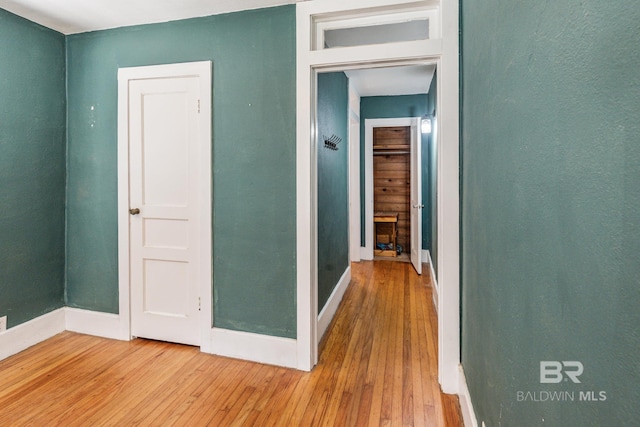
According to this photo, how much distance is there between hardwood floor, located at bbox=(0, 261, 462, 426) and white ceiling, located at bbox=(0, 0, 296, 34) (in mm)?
2444

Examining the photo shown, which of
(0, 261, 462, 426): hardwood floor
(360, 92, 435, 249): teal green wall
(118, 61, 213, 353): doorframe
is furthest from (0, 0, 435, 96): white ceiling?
(360, 92, 435, 249): teal green wall

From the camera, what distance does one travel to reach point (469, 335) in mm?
1839

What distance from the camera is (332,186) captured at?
3.44m

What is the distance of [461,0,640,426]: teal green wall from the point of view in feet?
1.66

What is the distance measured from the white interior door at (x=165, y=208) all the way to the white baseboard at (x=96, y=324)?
0.12 meters

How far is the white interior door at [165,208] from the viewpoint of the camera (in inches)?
Answer: 102

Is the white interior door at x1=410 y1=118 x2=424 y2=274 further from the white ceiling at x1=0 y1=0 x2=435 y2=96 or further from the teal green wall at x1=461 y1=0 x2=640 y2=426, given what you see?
the teal green wall at x1=461 y1=0 x2=640 y2=426

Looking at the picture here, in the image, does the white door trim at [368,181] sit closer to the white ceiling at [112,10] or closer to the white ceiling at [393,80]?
the white ceiling at [393,80]

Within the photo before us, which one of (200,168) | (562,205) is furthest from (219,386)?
(562,205)

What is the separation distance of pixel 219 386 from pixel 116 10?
264 centimetres

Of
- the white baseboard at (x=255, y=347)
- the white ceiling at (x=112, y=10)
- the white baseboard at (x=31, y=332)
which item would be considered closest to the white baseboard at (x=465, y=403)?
the white baseboard at (x=255, y=347)

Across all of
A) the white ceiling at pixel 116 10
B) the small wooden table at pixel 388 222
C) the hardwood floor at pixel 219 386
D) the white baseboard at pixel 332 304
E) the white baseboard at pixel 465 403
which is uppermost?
the white ceiling at pixel 116 10

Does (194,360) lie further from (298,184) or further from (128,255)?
(298,184)

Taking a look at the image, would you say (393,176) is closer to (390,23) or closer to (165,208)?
(390,23)
